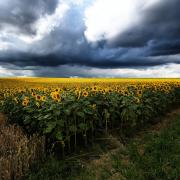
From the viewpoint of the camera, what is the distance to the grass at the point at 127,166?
5.59 meters

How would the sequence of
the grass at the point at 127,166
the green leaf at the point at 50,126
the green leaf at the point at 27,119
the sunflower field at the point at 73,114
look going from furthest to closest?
the green leaf at the point at 27,119
the sunflower field at the point at 73,114
the green leaf at the point at 50,126
the grass at the point at 127,166

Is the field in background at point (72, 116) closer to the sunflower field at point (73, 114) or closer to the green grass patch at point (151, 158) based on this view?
the sunflower field at point (73, 114)

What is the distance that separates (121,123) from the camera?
8508 mm

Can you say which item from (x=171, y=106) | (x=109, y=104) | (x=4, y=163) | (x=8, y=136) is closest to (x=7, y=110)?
(x=8, y=136)

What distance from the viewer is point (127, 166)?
6.02 meters

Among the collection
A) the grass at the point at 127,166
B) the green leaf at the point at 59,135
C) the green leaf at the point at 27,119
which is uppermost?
the green leaf at the point at 27,119

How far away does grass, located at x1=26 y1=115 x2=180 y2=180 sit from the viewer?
5.59m

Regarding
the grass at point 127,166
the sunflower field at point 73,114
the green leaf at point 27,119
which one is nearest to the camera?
the grass at point 127,166

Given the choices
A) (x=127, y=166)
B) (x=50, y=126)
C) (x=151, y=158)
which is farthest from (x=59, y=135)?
(x=151, y=158)

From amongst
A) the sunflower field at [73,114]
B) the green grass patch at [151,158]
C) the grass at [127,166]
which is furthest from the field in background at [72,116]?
the green grass patch at [151,158]

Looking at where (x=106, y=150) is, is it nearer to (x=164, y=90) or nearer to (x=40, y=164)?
(x=40, y=164)

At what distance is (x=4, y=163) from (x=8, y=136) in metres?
1.13

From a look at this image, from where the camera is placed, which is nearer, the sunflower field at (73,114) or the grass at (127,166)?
the grass at (127,166)

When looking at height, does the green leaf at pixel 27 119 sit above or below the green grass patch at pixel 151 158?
above
